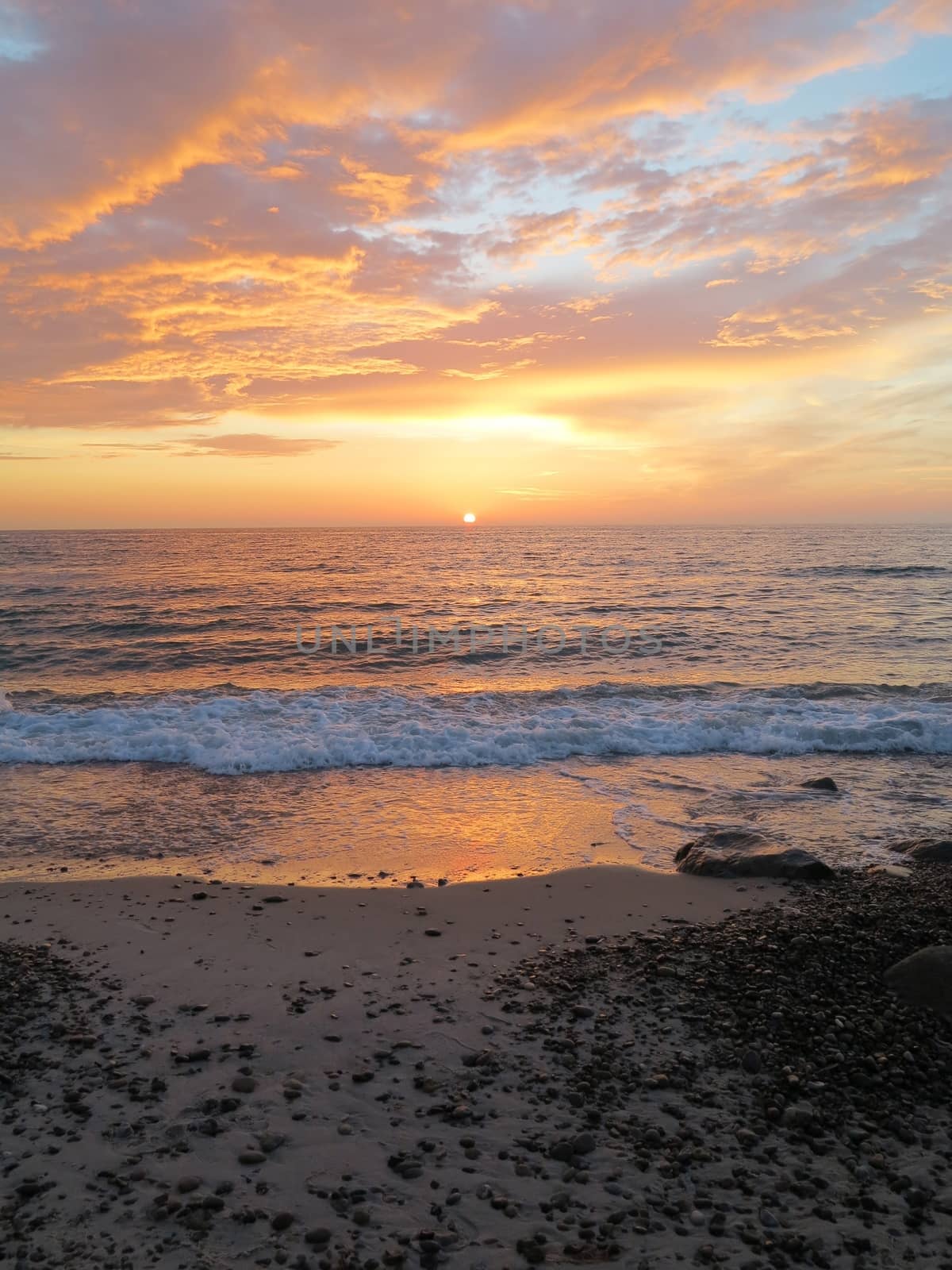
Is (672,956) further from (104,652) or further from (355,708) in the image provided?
(104,652)

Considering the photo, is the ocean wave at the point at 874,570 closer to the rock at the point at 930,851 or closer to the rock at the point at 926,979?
the rock at the point at 930,851

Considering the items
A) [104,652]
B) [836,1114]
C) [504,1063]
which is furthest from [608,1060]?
[104,652]

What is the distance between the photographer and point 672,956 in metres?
6.34

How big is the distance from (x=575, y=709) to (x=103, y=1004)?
11862 millimetres

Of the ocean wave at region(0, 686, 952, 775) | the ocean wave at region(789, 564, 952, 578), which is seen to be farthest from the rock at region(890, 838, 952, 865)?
the ocean wave at region(789, 564, 952, 578)

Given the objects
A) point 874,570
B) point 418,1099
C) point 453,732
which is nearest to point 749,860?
point 418,1099

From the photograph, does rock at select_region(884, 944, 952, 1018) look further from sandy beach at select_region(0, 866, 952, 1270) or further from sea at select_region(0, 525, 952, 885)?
sea at select_region(0, 525, 952, 885)

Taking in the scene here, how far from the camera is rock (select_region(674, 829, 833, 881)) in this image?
807cm

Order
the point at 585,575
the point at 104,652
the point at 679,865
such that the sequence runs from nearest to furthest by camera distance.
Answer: the point at 679,865 < the point at 104,652 < the point at 585,575

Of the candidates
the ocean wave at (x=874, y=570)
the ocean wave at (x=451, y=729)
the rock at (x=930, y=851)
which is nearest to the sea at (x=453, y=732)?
Answer: the ocean wave at (x=451, y=729)

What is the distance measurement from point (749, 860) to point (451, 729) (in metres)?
7.12

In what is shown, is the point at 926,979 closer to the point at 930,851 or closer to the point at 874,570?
the point at 930,851

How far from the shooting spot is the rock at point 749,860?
8.07 metres

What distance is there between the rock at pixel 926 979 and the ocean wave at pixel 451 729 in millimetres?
8003
